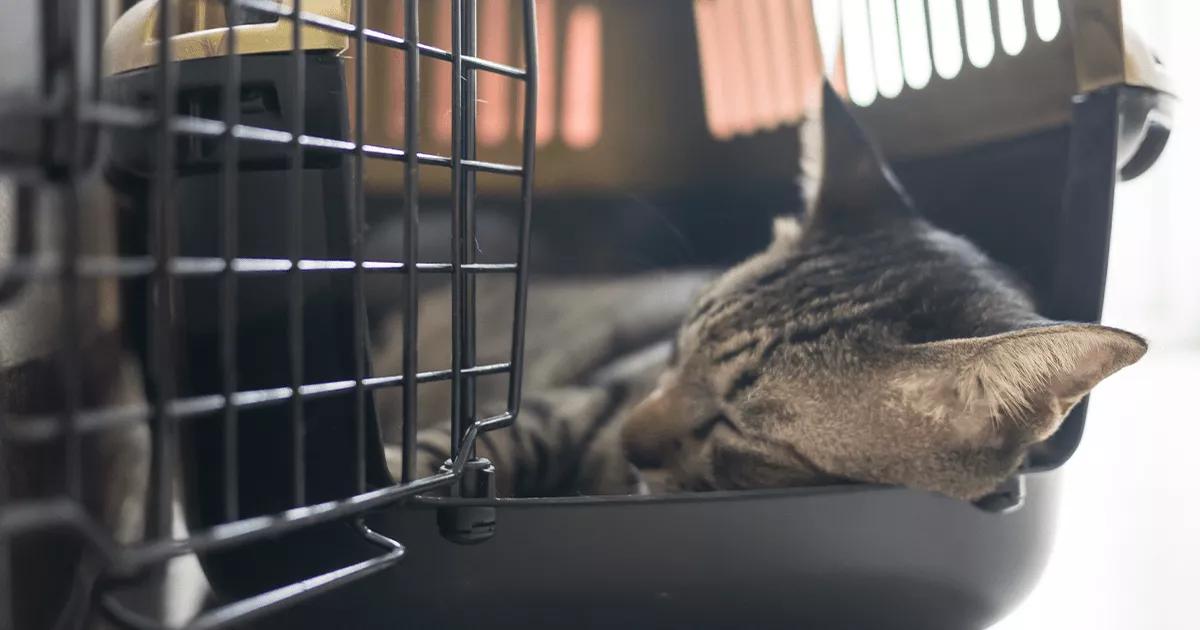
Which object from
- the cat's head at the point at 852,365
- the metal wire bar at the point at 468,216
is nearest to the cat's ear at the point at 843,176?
the cat's head at the point at 852,365

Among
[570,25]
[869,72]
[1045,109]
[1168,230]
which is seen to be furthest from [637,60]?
[1168,230]

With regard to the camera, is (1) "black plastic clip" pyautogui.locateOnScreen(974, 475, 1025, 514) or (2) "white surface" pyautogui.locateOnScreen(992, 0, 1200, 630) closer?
(1) "black plastic clip" pyautogui.locateOnScreen(974, 475, 1025, 514)

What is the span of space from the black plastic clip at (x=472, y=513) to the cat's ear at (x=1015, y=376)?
277mm

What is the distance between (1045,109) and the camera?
629mm

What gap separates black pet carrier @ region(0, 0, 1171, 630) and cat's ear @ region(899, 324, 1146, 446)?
54mm

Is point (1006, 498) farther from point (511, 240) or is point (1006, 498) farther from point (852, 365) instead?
point (511, 240)

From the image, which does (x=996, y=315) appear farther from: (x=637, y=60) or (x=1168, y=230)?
(x=1168, y=230)

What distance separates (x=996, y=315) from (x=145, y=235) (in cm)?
54

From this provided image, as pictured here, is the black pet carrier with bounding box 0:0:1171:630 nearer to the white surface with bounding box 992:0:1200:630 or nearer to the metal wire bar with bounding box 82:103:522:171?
the metal wire bar with bounding box 82:103:522:171

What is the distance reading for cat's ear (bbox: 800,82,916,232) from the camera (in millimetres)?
602

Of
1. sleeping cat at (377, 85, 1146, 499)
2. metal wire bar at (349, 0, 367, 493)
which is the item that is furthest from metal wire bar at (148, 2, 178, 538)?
sleeping cat at (377, 85, 1146, 499)

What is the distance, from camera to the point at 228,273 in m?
0.37

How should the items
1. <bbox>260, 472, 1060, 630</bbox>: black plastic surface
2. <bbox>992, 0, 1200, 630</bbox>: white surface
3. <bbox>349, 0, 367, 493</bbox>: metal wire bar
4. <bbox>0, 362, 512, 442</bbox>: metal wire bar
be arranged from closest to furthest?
<bbox>0, 362, 512, 442</bbox>: metal wire bar < <bbox>349, 0, 367, 493</bbox>: metal wire bar < <bbox>260, 472, 1060, 630</bbox>: black plastic surface < <bbox>992, 0, 1200, 630</bbox>: white surface

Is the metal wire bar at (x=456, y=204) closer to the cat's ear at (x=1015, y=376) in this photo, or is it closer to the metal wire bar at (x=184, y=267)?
the metal wire bar at (x=184, y=267)
